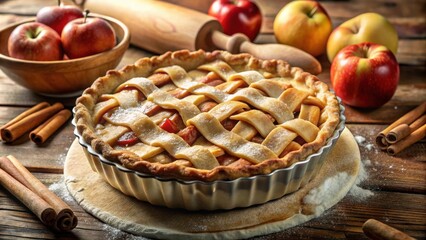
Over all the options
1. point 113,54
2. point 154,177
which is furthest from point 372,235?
point 113,54

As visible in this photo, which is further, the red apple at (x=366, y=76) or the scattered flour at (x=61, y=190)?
the red apple at (x=366, y=76)

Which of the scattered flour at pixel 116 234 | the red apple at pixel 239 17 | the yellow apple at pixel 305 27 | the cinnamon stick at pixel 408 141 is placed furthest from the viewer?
the red apple at pixel 239 17

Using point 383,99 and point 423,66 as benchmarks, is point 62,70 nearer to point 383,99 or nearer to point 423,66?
point 383,99

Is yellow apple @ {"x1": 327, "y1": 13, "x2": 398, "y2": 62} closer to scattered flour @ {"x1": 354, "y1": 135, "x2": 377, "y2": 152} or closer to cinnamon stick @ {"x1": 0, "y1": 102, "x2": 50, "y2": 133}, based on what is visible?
scattered flour @ {"x1": 354, "y1": 135, "x2": 377, "y2": 152}

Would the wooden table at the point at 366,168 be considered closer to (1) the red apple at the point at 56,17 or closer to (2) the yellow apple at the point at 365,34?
(2) the yellow apple at the point at 365,34

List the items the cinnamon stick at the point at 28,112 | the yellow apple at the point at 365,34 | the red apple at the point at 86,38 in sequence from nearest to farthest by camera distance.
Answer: the cinnamon stick at the point at 28,112
the red apple at the point at 86,38
the yellow apple at the point at 365,34

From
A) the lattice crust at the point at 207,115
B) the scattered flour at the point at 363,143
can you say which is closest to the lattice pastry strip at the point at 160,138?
the lattice crust at the point at 207,115

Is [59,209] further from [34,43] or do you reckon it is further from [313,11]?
[313,11]

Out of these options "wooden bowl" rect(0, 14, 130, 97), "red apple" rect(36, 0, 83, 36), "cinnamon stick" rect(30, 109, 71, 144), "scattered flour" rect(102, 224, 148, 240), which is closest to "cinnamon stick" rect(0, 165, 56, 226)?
"scattered flour" rect(102, 224, 148, 240)
